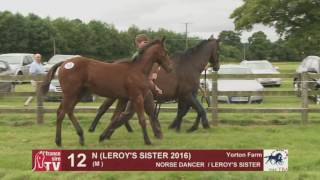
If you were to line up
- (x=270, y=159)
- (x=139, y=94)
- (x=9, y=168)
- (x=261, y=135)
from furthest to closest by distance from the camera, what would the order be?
(x=261, y=135)
(x=139, y=94)
(x=9, y=168)
(x=270, y=159)

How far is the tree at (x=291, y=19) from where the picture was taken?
36441mm

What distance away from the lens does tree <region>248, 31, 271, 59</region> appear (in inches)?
3893

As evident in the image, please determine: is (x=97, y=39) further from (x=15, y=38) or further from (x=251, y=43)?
(x=251, y=43)

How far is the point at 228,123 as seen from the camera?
14.0 m

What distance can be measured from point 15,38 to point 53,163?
2448 inches

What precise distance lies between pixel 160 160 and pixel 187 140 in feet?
14.1

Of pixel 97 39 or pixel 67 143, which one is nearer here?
pixel 67 143

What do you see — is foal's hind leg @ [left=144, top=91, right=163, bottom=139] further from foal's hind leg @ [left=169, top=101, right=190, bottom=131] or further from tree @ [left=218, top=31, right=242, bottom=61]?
tree @ [left=218, top=31, right=242, bottom=61]

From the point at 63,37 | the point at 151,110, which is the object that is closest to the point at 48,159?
the point at 151,110

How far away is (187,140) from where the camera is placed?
11172 millimetres

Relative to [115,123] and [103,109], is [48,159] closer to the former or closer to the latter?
[115,123]

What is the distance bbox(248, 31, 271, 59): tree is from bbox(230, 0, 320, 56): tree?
60205 mm

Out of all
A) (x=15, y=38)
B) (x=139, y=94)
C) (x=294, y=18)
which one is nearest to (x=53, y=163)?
(x=139, y=94)

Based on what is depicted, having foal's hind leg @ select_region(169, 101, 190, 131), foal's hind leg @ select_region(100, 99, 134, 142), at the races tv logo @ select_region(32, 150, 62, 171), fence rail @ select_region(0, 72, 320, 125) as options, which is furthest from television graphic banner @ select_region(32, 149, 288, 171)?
fence rail @ select_region(0, 72, 320, 125)
